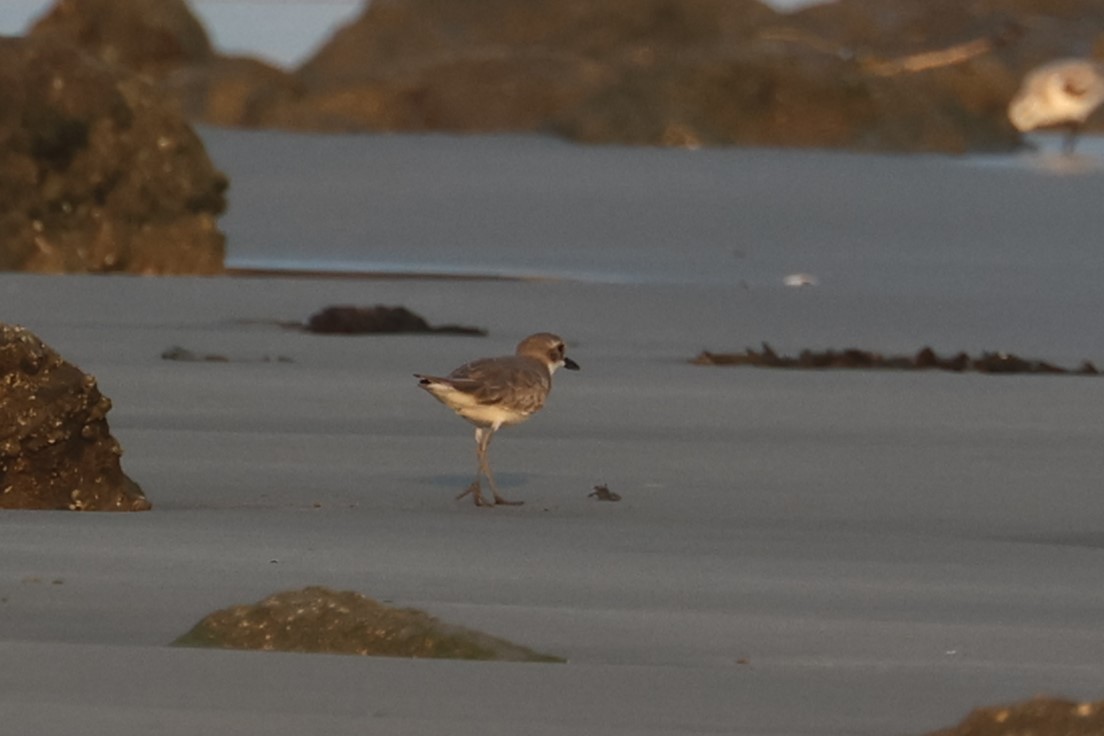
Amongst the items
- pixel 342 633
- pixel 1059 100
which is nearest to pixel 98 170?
pixel 342 633

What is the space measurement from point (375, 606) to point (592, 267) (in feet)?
36.5

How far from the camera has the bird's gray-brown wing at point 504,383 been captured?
7.28 m

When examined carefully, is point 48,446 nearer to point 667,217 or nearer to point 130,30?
point 667,217

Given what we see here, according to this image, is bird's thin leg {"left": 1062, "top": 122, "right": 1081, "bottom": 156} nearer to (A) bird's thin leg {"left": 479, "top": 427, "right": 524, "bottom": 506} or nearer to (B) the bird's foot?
(A) bird's thin leg {"left": 479, "top": 427, "right": 524, "bottom": 506}

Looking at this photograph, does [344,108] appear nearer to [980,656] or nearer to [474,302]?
[474,302]

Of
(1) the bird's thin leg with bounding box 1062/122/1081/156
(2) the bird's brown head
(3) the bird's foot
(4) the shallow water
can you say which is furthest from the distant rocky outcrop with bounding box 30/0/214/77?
(3) the bird's foot

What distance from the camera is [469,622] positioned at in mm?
5309

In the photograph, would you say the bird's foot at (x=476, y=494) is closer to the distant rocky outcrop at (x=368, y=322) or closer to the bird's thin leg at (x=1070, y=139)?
the distant rocky outcrop at (x=368, y=322)

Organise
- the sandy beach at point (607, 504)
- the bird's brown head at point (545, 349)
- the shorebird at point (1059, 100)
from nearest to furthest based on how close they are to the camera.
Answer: the sandy beach at point (607, 504) → the bird's brown head at point (545, 349) → the shorebird at point (1059, 100)

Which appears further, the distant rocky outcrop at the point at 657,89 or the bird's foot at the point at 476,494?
the distant rocky outcrop at the point at 657,89

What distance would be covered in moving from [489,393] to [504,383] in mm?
72

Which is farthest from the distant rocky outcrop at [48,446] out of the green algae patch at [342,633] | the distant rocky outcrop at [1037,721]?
the distant rocky outcrop at [1037,721]

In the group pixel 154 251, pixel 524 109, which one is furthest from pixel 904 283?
pixel 524 109

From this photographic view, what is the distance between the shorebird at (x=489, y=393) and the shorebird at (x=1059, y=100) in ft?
67.5
